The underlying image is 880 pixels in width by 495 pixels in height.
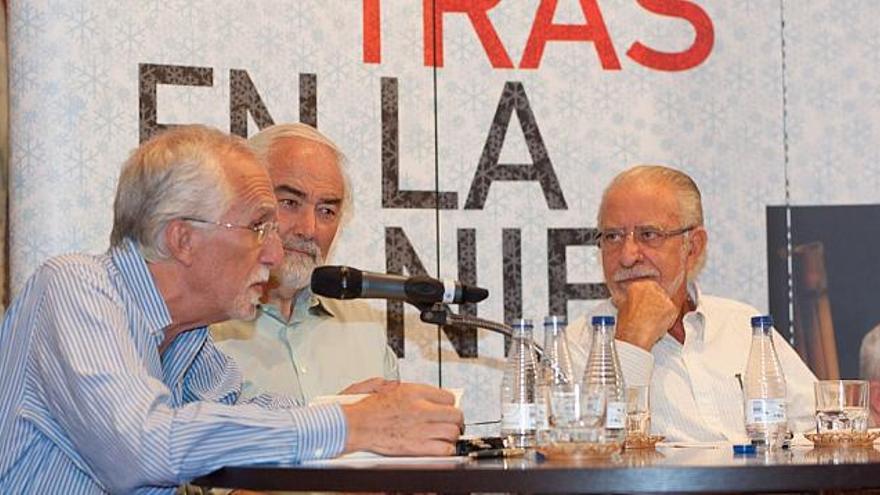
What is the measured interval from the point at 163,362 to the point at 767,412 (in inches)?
47.4

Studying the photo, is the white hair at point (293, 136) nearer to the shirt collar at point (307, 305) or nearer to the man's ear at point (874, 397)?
the shirt collar at point (307, 305)

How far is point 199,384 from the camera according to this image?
3.14 m

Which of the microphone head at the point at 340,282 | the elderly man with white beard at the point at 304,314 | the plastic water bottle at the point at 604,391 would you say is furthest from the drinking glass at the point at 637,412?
the elderly man with white beard at the point at 304,314

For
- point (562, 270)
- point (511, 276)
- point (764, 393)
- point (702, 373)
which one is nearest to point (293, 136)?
point (511, 276)

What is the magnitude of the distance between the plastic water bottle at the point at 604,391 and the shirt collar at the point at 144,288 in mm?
807

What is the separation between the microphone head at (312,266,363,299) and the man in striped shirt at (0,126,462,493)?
23 centimetres

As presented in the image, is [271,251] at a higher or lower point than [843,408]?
higher

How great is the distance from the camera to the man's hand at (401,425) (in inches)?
99.5

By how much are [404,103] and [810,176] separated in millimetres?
1331

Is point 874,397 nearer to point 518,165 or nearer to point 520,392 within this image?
point 518,165

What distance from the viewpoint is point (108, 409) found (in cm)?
247

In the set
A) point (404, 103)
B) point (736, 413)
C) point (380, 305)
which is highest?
point (404, 103)

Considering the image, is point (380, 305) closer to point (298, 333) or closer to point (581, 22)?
point (298, 333)

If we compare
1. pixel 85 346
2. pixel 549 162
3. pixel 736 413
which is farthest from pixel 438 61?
pixel 85 346
